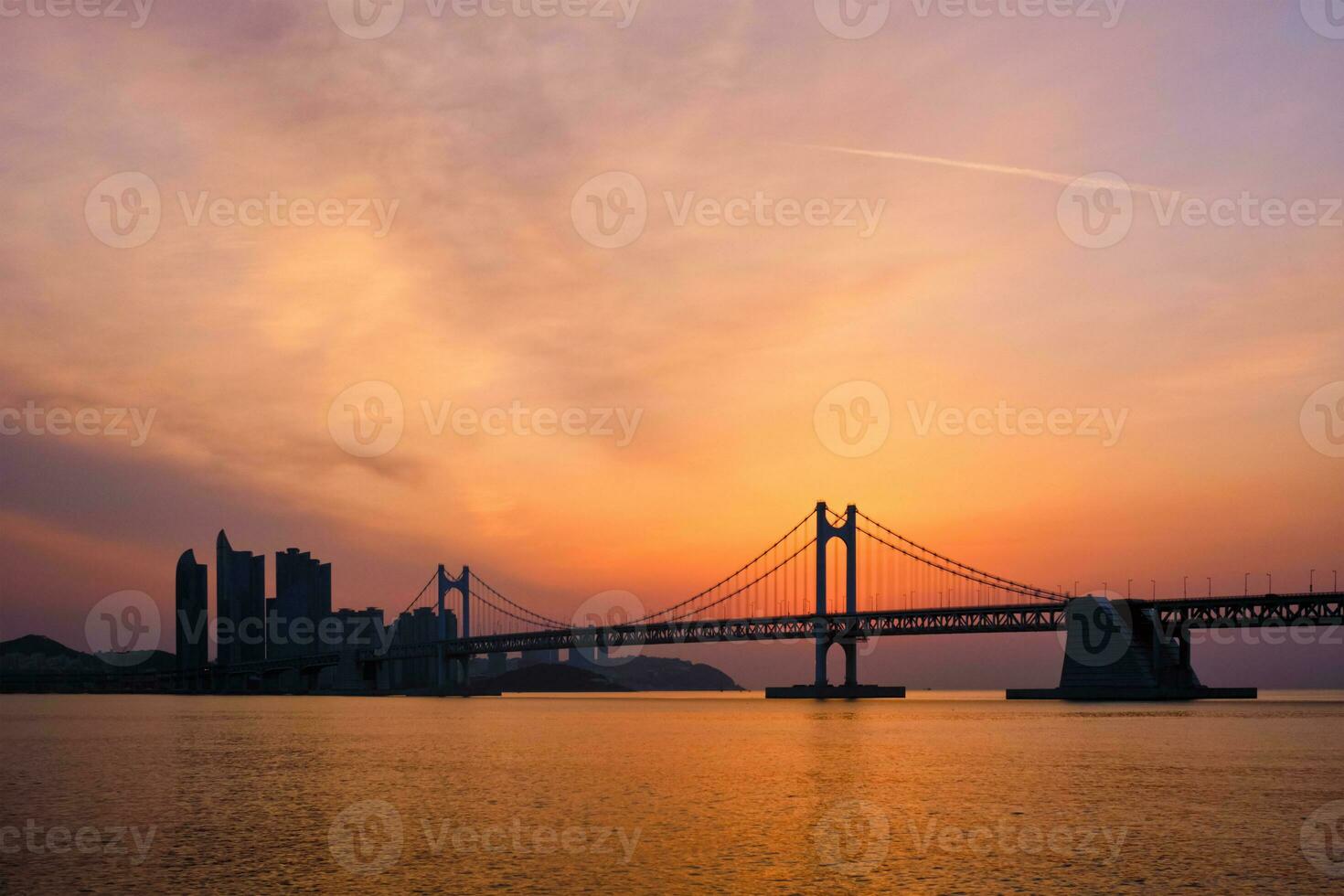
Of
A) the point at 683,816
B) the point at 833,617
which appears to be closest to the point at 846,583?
the point at 833,617

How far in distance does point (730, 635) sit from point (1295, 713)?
176ft

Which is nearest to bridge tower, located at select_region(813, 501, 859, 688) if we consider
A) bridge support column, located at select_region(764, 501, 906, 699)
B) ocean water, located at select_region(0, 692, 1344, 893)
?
bridge support column, located at select_region(764, 501, 906, 699)

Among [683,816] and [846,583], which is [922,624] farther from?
[683,816]

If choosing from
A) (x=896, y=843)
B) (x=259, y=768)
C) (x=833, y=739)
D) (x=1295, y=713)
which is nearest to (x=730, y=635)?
(x=1295, y=713)

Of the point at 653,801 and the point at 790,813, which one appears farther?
the point at 653,801

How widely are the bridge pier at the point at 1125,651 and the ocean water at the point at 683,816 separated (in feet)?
146

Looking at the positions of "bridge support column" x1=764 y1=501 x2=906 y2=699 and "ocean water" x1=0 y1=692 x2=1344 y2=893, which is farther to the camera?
"bridge support column" x1=764 y1=501 x2=906 y2=699

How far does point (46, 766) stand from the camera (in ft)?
179

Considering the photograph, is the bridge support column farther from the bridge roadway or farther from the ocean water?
the ocean water

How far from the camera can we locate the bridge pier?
11556cm

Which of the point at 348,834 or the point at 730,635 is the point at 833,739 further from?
the point at 730,635

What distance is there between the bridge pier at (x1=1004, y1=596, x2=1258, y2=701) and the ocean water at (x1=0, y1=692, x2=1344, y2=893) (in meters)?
44.5

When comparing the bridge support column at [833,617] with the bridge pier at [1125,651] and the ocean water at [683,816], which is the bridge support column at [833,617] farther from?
the ocean water at [683,816]

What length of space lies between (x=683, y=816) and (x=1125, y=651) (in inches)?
3575
